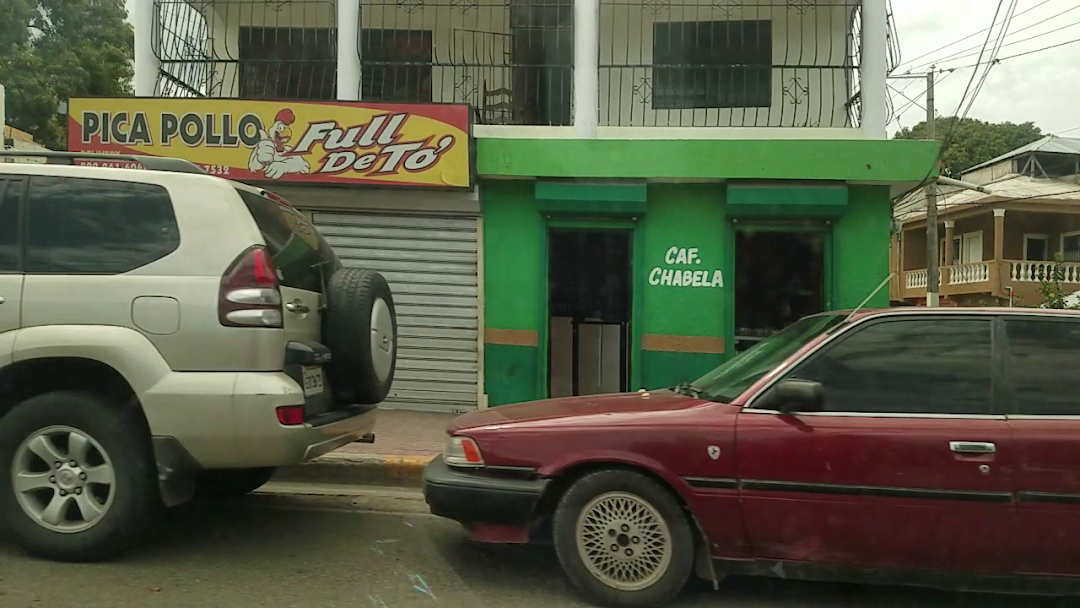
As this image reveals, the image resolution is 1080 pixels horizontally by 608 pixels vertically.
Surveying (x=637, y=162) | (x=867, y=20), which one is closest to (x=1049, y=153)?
(x=867, y=20)

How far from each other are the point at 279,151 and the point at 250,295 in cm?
518

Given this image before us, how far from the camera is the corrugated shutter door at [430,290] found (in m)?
9.34

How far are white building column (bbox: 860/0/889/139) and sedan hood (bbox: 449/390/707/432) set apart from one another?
238 inches

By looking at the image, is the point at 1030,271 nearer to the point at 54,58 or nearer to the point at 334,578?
the point at 334,578

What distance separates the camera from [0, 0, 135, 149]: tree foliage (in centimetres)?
1752

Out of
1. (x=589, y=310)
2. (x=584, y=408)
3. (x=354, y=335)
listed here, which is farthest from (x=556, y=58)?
(x=584, y=408)

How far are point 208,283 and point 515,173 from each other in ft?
17.3

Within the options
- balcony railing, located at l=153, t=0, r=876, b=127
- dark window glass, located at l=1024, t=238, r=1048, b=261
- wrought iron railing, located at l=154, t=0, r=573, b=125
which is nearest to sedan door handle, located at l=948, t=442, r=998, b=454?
balcony railing, located at l=153, t=0, r=876, b=127

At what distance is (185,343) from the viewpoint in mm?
4062

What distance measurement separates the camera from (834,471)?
373cm

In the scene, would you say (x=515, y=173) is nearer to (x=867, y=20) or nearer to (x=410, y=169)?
(x=410, y=169)

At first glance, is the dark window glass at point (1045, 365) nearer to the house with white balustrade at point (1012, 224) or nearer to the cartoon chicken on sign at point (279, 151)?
the cartoon chicken on sign at point (279, 151)

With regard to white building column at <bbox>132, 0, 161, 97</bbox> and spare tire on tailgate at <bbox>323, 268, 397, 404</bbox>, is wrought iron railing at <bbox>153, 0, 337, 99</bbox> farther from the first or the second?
spare tire on tailgate at <bbox>323, 268, 397, 404</bbox>

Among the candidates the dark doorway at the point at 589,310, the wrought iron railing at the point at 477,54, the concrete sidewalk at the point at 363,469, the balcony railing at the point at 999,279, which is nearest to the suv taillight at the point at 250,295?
the concrete sidewalk at the point at 363,469
